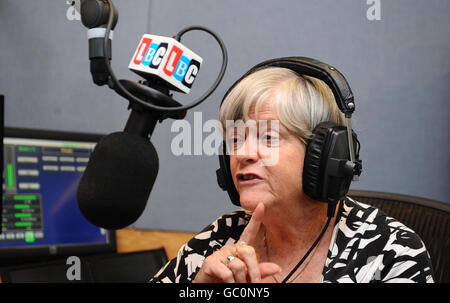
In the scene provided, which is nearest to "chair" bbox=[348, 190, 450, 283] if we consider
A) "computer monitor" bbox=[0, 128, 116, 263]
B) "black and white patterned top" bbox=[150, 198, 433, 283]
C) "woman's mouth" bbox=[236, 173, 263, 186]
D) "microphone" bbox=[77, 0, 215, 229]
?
"black and white patterned top" bbox=[150, 198, 433, 283]

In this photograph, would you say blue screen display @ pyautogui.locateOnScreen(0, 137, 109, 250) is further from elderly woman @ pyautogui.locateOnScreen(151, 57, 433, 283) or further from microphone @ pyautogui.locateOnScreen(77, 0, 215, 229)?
microphone @ pyautogui.locateOnScreen(77, 0, 215, 229)

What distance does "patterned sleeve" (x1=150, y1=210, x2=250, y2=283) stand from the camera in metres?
0.90

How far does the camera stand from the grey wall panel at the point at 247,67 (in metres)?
1.37

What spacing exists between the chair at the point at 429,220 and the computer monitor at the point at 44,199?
0.89 metres

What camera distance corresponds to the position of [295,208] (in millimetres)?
794

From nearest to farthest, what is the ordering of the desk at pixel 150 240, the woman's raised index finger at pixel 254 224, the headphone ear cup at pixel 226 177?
1. the woman's raised index finger at pixel 254 224
2. the headphone ear cup at pixel 226 177
3. the desk at pixel 150 240

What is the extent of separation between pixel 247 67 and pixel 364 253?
86cm

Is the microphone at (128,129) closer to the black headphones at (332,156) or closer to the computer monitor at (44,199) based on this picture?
the black headphones at (332,156)

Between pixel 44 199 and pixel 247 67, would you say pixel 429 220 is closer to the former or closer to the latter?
pixel 247 67

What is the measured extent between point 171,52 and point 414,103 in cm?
111

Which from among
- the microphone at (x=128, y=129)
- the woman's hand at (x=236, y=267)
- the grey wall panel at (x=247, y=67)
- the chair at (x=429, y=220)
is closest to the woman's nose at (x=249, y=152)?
the woman's hand at (x=236, y=267)

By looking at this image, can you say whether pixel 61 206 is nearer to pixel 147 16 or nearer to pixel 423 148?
pixel 147 16

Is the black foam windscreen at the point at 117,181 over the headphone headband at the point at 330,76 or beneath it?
beneath

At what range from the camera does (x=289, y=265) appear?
0.83 meters
